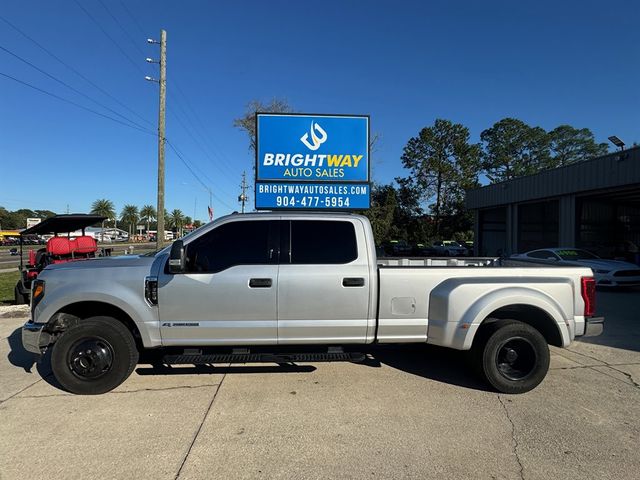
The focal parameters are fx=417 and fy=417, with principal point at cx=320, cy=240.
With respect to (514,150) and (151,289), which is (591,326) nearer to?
(151,289)

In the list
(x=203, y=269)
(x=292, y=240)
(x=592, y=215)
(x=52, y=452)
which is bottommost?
(x=52, y=452)

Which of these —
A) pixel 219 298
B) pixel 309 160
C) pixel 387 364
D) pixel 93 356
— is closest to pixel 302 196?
pixel 309 160

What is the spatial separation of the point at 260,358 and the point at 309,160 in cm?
668

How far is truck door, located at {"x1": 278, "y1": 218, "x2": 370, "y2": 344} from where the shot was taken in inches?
176

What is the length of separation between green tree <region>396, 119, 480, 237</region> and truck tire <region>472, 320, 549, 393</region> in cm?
4229

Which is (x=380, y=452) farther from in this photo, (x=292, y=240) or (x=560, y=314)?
(x=560, y=314)

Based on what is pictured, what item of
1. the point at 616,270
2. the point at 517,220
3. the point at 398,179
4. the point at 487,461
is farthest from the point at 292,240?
the point at 398,179

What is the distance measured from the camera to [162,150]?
18016mm

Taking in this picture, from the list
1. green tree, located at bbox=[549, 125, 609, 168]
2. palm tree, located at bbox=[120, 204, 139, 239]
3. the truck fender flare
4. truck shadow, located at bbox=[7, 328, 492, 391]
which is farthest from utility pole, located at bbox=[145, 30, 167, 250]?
palm tree, located at bbox=[120, 204, 139, 239]

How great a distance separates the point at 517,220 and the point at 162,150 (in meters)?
21.4

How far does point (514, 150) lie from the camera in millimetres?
63750

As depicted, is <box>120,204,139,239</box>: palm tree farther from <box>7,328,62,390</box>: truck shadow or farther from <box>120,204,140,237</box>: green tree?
<box>7,328,62,390</box>: truck shadow

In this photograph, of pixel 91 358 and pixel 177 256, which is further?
pixel 91 358

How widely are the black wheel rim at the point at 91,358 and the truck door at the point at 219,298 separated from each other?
0.63 meters
